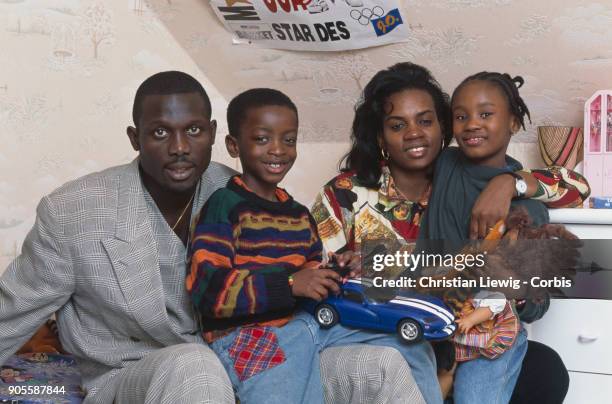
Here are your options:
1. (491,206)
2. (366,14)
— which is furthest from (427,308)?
(366,14)

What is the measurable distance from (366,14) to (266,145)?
82 centimetres

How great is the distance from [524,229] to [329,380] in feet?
1.61

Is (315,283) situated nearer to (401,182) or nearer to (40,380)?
(401,182)

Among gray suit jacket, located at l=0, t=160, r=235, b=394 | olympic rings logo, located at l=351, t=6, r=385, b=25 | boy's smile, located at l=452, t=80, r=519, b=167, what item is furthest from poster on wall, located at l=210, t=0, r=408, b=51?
gray suit jacket, located at l=0, t=160, r=235, b=394

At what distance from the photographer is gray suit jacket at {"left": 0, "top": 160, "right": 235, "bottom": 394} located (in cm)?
137

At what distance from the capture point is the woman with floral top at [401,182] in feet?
5.23

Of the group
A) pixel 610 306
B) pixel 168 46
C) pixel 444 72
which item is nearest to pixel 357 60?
pixel 444 72

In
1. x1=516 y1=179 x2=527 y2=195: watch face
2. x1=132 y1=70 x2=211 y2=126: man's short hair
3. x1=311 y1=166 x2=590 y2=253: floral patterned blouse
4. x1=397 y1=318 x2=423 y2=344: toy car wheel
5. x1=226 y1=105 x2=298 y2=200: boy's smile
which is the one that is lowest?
x1=397 y1=318 x2=423 y2=344: toy car wheel

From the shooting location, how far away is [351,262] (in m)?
1.41

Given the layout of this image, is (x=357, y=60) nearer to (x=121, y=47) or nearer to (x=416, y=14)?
(x=416, y=14)

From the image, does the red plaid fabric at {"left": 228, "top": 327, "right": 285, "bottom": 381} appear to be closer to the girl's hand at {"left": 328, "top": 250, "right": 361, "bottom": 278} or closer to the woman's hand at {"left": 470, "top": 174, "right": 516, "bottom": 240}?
the girl's hand at {"left": 328, "top": 250, "right": 361, "bottom": 278}

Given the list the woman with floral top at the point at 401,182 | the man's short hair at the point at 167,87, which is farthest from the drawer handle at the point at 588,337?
the man's short hair at the point at 167,87

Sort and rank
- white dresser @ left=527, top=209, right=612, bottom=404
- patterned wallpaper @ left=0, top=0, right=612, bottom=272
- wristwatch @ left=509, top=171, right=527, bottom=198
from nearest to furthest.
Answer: wristwatch @ left=509, top=171, right=527, bottom=198, white dresser @ left=527, top=209, right=612, bottom=404, patterned wallpaper @ left=0, top=0, right=612, bottom=272

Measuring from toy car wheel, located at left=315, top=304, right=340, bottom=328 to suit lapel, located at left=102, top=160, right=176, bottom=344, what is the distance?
0.27 metres
